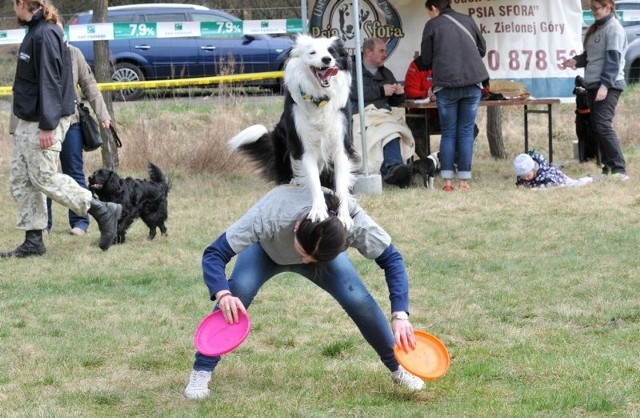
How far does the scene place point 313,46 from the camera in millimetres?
4723

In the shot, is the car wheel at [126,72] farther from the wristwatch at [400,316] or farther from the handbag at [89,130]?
the wristwatch at [400,316]

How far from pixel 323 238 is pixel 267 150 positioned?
1408mm

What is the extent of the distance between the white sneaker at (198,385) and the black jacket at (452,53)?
19.4 ft

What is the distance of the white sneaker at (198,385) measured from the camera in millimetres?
4184

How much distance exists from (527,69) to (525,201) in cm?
277

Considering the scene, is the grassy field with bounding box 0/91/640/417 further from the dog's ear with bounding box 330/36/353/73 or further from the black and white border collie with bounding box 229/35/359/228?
the dog's ear with bounding box 330/36/353/73

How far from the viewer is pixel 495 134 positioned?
12.2m

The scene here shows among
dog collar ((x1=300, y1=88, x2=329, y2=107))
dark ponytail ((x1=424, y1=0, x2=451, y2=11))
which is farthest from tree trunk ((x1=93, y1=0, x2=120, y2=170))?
dog collar ((x1=300, y1=88, x2=329, y2=107))

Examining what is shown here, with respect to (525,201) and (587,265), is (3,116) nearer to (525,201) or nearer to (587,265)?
(525,201)

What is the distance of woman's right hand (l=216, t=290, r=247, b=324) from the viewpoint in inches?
153

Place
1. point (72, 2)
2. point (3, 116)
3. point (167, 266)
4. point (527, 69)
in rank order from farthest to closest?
point (72, 2)
point (3, 116)
point (527, 69)
point (167, 266)

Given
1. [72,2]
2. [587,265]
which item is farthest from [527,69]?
[72,2]

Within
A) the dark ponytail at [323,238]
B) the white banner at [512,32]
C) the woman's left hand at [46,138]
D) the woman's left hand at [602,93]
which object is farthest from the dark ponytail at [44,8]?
the woman's left hand at [602,93]

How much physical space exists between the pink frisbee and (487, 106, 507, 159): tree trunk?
866 centimetres
